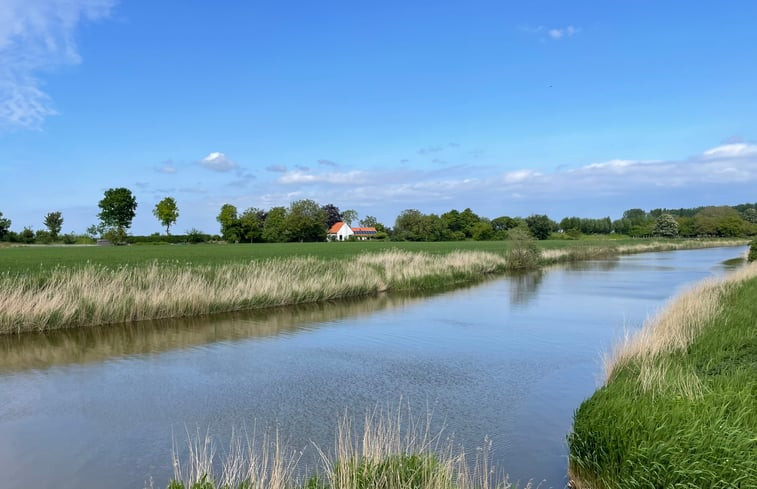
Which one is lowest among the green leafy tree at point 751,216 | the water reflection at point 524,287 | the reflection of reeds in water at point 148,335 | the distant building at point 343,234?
the water reflection at point 524,287

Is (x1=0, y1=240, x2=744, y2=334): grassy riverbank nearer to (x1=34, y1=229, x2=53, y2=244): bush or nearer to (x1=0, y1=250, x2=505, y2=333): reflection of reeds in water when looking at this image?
(x1=0, y1=250, x2=505, y2=333): reflection of reeds in water

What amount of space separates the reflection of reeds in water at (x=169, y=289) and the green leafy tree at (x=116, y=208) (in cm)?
7646

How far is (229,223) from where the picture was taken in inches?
3644

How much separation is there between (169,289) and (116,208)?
8245 cm

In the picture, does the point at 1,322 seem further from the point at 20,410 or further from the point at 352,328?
the point at 352,328

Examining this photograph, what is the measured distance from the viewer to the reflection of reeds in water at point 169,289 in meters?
13.1

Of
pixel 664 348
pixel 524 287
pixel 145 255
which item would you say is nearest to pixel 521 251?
pixel 524 287

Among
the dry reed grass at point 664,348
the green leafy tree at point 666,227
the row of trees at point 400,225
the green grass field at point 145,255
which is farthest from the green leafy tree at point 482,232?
the dry reed grass at point 664,348

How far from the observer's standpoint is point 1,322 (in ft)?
40.7

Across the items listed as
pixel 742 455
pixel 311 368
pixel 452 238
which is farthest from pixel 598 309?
pixel 452 238

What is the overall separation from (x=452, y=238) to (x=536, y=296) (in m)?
78.7

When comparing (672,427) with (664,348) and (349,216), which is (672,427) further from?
(349,216)

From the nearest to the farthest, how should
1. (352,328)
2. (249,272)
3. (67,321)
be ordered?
(67,321) < (352,328) < (249,272)

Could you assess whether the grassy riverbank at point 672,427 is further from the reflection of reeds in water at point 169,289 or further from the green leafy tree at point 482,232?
the green leafy tree at point 482,232
